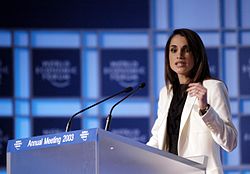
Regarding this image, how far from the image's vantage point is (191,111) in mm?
2699

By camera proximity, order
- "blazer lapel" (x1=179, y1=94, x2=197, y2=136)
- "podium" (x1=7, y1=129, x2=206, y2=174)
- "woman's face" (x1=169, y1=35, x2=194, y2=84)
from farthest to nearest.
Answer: "woman's face" (x1=169, y1=35, x2=194, y2=84)
"blazer lapel" (x1=179, y1=94, x2=197, y2=136)
"podium" (x1=7, y1=129, x2=206, y2=174)

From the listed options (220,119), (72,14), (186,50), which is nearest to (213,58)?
(72,14)

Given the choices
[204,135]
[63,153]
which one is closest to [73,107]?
[204,135]

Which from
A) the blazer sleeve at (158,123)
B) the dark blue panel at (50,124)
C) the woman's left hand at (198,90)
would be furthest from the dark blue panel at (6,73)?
the woman's left hand at (198,90)

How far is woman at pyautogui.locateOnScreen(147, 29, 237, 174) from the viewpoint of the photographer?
2.53 meters

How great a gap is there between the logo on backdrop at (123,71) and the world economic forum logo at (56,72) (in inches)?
10.4

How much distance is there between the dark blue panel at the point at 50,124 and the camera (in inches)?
186

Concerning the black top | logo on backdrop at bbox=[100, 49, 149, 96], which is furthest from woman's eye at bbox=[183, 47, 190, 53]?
logo on backdrop at bbox=[100, 49, 149, 96]

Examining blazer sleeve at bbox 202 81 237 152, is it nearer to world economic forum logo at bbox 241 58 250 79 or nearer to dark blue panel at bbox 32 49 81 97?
world economic forum logo at bbox 241 58 250 79

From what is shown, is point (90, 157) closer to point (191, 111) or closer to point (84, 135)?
point (84, 135)

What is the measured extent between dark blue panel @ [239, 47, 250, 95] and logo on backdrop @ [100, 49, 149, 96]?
2.48ft

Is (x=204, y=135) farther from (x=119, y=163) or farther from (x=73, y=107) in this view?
(x=73, y=107)

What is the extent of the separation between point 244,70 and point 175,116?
208 centimetres

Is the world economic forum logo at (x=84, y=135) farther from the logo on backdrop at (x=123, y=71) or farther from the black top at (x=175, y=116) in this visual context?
the logo on backdrop at (x=123, y=71)
